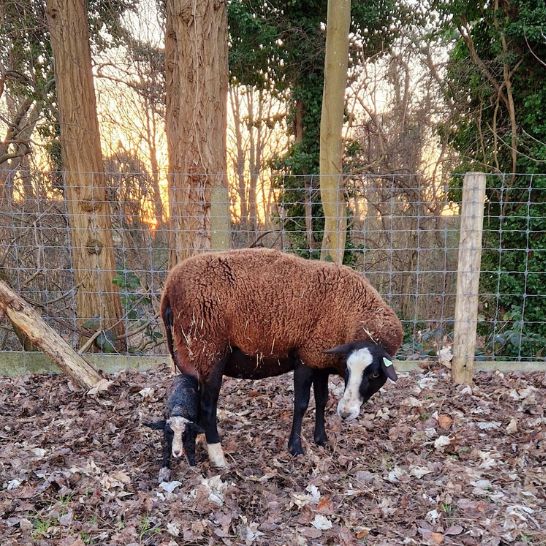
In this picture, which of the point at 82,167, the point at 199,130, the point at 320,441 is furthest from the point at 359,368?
the point at 82,167

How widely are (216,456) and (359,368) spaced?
1.45 m

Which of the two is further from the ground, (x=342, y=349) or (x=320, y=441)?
(x=342, y=349)

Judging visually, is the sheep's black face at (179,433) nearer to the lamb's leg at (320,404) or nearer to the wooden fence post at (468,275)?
the lamb's leg at (320,404)

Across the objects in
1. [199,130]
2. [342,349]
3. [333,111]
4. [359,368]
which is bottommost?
[359,368]

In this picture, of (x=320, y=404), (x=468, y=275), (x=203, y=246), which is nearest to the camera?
(x=320, y=404)

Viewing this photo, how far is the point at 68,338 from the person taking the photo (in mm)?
8391

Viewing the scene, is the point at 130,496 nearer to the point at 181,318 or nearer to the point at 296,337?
the point at 181,318

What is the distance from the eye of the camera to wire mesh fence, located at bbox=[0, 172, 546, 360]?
7062 mm

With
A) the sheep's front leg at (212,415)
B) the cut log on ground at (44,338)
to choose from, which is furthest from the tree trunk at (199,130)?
the sheep's front leg at (212,415)

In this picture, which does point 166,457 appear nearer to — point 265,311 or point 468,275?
point 265,311

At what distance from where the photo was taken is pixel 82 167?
7.42 metres

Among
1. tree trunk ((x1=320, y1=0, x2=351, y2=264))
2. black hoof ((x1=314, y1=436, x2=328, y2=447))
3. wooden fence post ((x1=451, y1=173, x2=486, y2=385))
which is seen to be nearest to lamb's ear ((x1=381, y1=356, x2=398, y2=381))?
black hoof ((x1=314, y1=436, x2=328, y2=447))

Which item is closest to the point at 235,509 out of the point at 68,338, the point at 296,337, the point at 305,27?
the point at 296,337

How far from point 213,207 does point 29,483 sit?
343 centimetres
